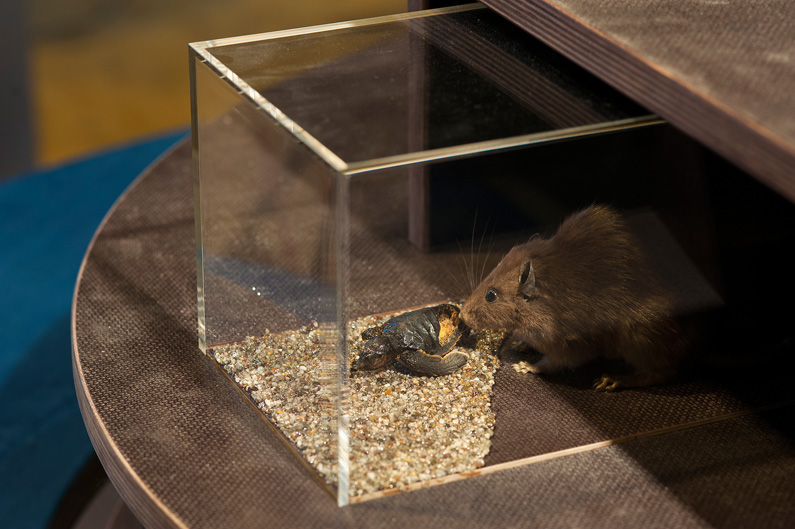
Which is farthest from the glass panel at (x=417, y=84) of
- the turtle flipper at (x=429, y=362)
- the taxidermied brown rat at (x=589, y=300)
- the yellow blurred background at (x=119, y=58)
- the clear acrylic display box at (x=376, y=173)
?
the yellow blurred background at (x=119, y=58)

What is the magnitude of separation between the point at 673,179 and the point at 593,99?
13cm

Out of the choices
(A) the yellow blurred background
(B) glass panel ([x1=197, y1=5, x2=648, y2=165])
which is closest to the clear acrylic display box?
(B) glass panel ([x1=197, y1=5, x2=648, y2=165])

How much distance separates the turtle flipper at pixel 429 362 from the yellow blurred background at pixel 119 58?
176 centimetres

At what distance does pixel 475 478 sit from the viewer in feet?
3.32

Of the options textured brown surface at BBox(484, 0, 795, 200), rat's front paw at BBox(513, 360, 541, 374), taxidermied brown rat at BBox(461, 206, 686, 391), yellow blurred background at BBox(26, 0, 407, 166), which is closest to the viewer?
textured brown surface at BBox(484, 0, 795, 200)

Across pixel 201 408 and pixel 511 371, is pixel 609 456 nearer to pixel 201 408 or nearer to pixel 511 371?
pixel 511 371

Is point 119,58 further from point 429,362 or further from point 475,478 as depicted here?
point 475,478

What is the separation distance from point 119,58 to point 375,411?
2.49 m

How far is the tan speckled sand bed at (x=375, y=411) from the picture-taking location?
1004 mm

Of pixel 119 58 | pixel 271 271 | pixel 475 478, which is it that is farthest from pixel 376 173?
pixel 119 58

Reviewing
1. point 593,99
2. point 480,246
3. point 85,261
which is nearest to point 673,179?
point 593,99

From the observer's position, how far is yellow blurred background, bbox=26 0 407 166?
292 centimetres

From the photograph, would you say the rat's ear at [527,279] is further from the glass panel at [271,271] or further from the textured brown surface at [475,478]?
the glass panel at [271,271]

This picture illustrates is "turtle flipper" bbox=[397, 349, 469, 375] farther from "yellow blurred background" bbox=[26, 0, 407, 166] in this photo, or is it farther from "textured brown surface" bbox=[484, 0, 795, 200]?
"yellow blurred background" bbox=[26, 0, 407, 166]
